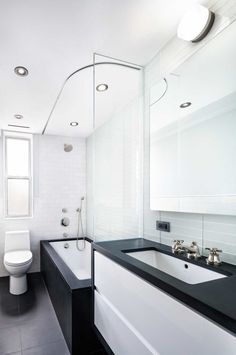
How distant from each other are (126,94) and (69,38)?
2.85ft

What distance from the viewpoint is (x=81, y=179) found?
409cm

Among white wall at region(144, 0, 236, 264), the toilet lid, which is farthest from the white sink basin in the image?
the toilet lid

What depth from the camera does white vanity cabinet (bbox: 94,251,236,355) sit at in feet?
2.60

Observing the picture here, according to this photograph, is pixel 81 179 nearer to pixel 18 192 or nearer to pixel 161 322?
pixel 18 192

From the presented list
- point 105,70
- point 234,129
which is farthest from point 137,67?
point 234,129

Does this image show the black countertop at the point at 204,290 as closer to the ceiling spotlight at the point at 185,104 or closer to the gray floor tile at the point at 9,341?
the ceiling spotlight at the point at 185,104

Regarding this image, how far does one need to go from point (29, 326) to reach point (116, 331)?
1.35m

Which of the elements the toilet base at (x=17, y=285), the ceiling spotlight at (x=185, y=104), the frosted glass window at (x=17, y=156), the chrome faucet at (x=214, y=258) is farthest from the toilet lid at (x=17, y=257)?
the ceiling spotlight at (x=185, y=104)

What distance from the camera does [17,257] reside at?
3.08 metres

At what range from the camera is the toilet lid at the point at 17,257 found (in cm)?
289

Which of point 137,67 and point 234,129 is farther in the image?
point 137,67

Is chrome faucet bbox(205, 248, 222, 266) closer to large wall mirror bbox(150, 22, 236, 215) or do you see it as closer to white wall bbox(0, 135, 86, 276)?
large wall mirror bbox(150, 22, 236, 215)

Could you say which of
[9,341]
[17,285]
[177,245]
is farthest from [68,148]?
[177,245]

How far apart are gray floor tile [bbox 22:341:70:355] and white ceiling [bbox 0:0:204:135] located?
244 centimetres
